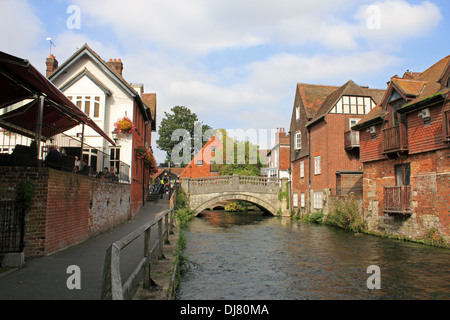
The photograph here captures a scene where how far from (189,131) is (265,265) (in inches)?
1945

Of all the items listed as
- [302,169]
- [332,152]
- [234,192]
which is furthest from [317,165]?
[234,192]

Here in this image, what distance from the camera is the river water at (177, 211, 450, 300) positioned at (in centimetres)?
805

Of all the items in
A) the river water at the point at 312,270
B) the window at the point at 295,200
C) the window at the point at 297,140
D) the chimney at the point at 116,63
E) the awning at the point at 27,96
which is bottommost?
the river water at the point at 312,270

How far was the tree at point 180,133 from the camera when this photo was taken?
5812 centimetres

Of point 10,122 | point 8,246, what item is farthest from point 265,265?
point 10,122

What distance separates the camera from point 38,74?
23.9ft

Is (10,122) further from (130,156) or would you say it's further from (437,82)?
(437,82)

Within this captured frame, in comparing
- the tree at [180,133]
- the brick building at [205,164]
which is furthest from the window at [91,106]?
the tree at [180,133]

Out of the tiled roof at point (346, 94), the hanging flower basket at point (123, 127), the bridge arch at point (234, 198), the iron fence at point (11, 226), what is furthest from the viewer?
the bridge arch at point (234, 198)

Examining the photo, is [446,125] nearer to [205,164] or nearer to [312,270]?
[312,270]

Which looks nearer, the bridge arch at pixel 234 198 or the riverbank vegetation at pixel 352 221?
the riverbank vegetation at pixel 352 221

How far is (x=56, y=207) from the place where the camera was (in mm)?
8164

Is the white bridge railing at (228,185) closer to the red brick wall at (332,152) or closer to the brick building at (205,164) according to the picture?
the red brick wall at (332,152)

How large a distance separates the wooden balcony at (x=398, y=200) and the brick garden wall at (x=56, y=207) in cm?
1296
